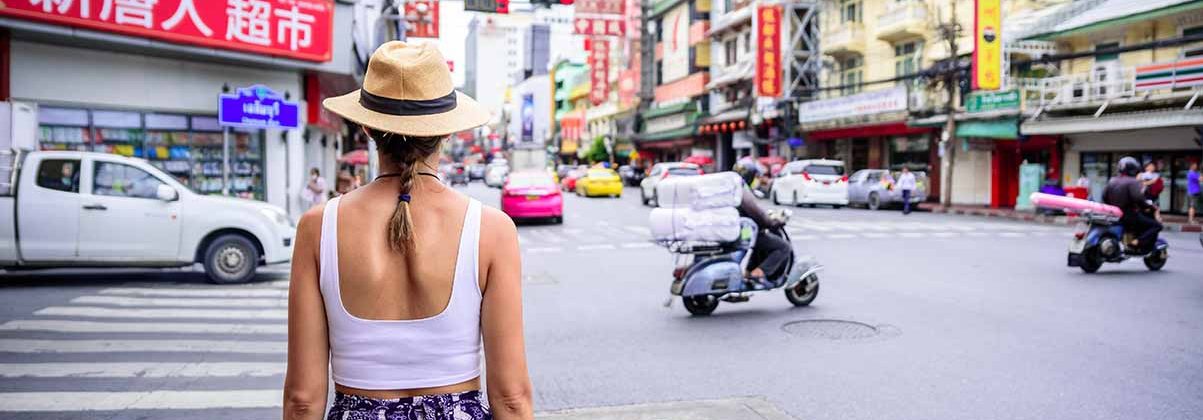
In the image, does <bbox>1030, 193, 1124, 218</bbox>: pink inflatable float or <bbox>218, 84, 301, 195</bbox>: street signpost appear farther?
<bbox>218, 84, 301, 195</bbox>: street signpost

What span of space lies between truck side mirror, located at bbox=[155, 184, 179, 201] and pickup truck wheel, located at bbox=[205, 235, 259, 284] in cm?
74

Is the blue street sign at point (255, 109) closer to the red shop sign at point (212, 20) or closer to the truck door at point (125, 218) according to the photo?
the red shop sign at point (212, 20)

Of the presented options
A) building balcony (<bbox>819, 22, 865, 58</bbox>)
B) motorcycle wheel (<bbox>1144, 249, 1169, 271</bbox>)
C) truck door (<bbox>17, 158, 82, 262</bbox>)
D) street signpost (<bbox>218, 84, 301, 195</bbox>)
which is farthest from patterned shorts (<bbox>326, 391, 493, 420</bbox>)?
building balcony (<bbox>819, 22, 865, 58</bbox>)

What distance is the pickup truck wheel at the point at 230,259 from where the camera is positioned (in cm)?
1122

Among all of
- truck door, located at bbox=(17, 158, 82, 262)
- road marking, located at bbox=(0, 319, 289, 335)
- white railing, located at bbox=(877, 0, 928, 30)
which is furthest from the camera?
white railing, located at bbox=(877, 0, 928, 30)

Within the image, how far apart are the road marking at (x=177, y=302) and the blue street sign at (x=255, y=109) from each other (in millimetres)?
5800

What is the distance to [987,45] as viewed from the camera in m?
27.1

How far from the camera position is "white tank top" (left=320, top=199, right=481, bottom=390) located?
2.18m

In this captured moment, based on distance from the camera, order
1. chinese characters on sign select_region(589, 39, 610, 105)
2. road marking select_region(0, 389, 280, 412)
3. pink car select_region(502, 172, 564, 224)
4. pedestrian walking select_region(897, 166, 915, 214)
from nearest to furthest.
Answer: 1. road marking select_region(0, 389, 280, 412)
2. pink car select_region(502, 172, 564, 224)
3. pedestrian walking select_region(897, 166, 915, 214)
4. chinese characters on sign select_region(589, 39, 610, 105)

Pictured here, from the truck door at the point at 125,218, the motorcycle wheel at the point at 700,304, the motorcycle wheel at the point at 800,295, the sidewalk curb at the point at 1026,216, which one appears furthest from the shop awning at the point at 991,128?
the truck door at the point at 125,218

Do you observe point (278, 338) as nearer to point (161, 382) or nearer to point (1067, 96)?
point (161, 382)

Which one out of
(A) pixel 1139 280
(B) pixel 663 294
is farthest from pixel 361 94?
(A) pixel 1139 280

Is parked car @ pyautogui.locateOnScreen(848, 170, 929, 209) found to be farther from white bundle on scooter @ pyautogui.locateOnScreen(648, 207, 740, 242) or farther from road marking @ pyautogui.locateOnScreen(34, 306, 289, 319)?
road marking @ pyautogui.locateOnScreen(34, 306, 289, 319)

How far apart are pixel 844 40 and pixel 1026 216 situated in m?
15.4
